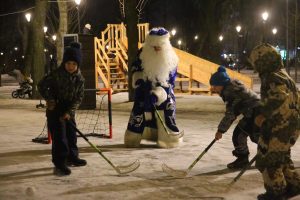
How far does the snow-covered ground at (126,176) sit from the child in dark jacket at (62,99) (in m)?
0.33

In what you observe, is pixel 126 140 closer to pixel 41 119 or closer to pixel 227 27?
pixel 41 119

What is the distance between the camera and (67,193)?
20.7 ft

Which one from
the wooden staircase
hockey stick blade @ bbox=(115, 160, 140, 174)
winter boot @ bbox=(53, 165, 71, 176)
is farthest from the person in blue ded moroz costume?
the wooden staircase

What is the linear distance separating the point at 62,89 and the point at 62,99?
14 cm

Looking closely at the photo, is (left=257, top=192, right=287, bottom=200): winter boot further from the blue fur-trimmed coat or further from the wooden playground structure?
the wooden playground structure

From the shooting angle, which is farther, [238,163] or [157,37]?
[157,37]

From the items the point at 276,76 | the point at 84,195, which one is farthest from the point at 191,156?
the point at 276,76

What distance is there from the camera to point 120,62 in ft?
81.4

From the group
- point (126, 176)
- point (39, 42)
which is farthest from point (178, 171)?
point (39, 42)

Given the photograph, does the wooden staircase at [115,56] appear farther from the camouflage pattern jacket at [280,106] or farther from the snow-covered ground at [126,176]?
the camouflage pattern jacket at [280,106]

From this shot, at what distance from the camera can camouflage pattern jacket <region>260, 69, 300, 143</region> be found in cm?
525

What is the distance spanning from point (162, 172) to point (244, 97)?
1.48 meters

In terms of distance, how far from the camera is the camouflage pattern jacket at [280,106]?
525 cm

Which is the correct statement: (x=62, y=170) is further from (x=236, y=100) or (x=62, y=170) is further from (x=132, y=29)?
(x=132, y=29)
